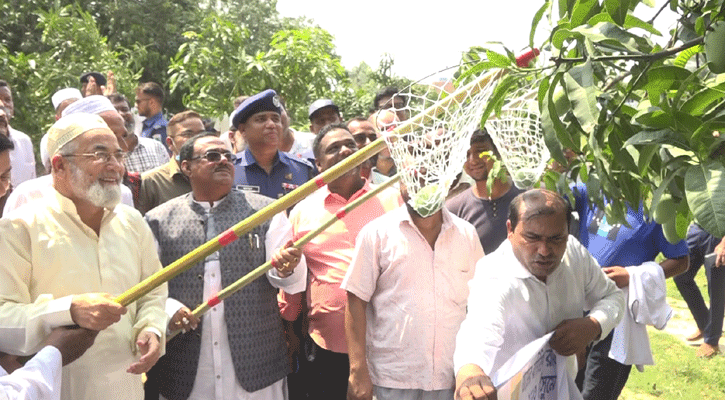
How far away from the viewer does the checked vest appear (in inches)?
164

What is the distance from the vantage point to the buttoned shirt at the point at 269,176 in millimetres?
5441

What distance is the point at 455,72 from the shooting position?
2.85 meters

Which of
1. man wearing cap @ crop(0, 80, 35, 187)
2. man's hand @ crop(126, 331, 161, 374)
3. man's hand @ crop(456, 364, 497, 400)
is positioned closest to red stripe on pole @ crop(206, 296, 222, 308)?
man's hand @ crop(126, 331, 161, 374)

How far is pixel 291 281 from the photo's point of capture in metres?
4.32

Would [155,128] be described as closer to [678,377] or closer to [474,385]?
[678,377]

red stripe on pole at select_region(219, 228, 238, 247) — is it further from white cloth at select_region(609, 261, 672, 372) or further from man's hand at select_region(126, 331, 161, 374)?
white cloth at select_region(609, 261, 672, 372)

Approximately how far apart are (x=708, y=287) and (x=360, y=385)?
4.93 meters

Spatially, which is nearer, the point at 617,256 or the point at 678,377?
the point at 617,256

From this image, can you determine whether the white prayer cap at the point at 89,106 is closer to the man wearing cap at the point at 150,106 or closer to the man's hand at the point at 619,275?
the man wearing cap at the point at 150,106

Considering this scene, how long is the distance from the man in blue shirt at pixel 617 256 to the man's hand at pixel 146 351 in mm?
2609

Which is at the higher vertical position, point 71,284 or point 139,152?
point 71,284

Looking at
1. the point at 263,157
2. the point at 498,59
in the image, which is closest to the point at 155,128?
the point at 263,157

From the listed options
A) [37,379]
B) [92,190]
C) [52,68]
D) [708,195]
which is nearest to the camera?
[708,195]

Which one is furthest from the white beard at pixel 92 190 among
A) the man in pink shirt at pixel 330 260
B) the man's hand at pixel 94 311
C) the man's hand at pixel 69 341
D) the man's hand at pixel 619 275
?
the man's hand at pixel 619 275
